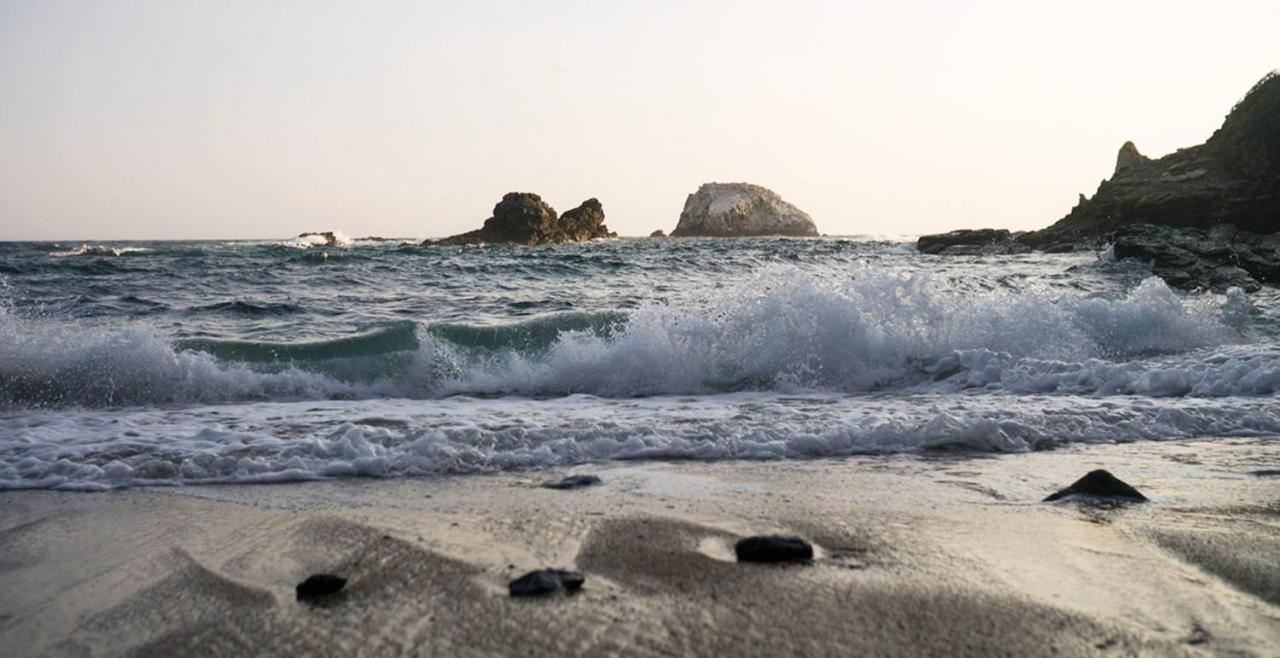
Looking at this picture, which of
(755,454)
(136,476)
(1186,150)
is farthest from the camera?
(1186,150)

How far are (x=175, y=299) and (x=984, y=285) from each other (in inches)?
467

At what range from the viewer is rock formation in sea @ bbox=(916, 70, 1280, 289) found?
1347 centimetres

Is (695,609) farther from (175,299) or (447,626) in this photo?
(175,299)

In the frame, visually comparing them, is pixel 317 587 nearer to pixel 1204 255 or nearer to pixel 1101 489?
pixel 1101 489

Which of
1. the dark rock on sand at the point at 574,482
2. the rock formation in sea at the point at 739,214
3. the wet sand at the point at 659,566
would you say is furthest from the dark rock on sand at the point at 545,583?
the rock formation in sea at the point at 739,214

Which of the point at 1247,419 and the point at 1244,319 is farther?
the point at 1244,319

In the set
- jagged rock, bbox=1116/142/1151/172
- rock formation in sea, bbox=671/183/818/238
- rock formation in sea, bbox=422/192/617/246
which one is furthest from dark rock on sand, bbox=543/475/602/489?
rock formation in sea, bbox=671/183/818/238

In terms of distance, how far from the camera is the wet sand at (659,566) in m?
1.85

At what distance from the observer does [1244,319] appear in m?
8.47

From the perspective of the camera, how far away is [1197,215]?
20.2 metres

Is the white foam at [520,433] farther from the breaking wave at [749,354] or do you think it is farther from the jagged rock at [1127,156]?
the jagged rock at [1127,156]

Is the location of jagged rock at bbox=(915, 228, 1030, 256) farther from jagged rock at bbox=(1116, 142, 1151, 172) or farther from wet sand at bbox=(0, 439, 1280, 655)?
wet sand at bbox=(0, 439, 1280, 655)

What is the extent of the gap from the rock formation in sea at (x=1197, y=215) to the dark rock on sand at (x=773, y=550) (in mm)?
11826

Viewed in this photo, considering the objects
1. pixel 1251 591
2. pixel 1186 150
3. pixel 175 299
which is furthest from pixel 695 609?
pixel 1186 150
